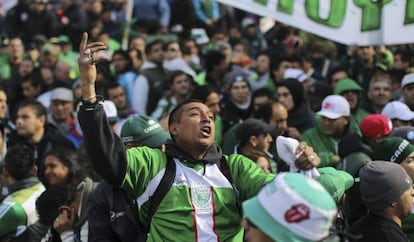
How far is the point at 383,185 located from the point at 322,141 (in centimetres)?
357

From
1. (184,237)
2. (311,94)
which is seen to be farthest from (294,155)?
(311,94)

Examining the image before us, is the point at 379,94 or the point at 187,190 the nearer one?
the point at 187,190

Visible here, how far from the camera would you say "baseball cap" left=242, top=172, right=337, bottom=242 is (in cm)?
349

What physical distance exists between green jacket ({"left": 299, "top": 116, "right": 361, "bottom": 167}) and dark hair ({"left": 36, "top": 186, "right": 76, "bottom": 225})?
8.81 feet

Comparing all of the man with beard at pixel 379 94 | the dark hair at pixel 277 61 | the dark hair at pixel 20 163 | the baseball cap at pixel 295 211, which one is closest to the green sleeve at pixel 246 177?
the baseball cap at pixel 295 211

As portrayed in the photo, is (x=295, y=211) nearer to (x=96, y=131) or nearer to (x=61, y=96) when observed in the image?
(x=96, y=131)

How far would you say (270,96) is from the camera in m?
9.59

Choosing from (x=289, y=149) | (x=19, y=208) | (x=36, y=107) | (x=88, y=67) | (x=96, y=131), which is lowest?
(x=19, y=208)

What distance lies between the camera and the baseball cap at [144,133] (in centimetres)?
563

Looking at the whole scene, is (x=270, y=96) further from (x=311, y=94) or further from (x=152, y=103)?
(x=152, y=103)

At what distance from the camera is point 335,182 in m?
4.88

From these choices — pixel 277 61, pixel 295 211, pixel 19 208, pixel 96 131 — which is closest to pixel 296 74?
pixel 277 61

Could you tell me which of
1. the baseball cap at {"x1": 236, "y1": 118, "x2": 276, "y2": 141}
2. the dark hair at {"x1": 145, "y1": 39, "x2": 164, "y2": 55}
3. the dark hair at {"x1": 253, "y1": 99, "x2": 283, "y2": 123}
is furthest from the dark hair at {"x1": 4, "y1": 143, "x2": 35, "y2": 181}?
the dark hair at {"x1": 145, "y1": 39, "x2": 164, "y2": 55}

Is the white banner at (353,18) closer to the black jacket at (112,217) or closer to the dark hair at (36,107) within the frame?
the dark hair at (36,107)
